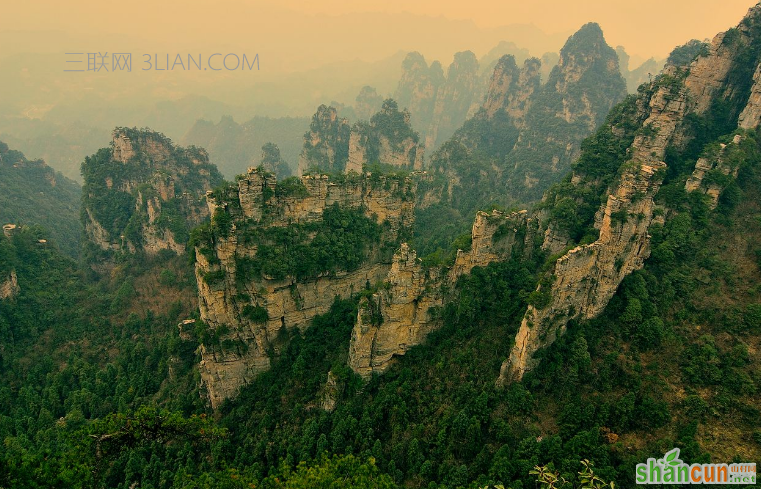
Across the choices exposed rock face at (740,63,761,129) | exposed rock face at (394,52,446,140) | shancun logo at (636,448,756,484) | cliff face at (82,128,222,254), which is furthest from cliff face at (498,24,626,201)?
shancun logo at (636,448,756,484)

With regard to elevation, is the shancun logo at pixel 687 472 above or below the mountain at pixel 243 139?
below

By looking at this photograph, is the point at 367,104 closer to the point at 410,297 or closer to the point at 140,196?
the point at 140,196

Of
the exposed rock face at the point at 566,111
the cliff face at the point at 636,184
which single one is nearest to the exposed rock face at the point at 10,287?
the cliff face at the point at 636,184

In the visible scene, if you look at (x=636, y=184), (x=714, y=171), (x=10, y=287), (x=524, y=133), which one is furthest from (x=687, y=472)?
(x=524, y=133)

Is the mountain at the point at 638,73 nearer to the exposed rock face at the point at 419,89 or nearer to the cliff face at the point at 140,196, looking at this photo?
the exposed rock face at the point at 419,89

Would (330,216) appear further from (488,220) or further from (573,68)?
(573,68)
